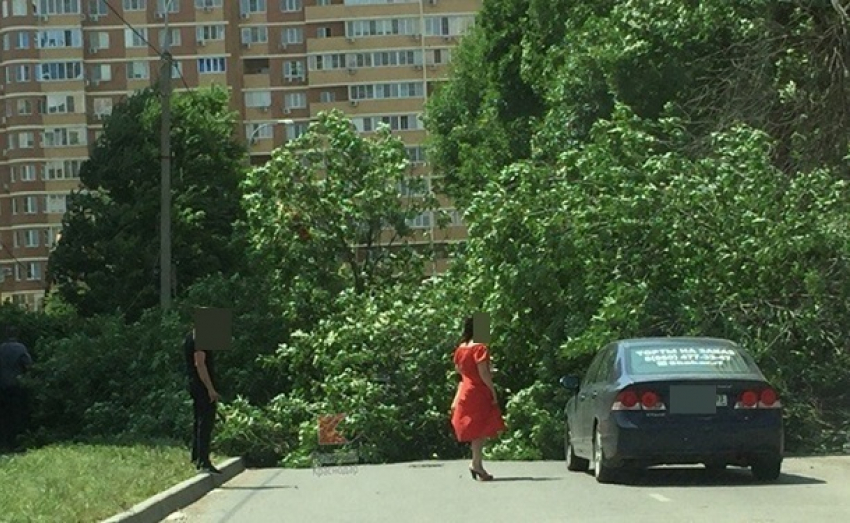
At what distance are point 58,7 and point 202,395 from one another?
107429 millimetres

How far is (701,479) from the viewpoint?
1759cm

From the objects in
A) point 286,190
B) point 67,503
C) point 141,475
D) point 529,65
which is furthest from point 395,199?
point 67,503

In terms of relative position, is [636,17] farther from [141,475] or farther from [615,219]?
[141,475]

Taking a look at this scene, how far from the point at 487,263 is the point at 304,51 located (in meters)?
99.1

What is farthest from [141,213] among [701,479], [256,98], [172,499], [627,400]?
[256,98]

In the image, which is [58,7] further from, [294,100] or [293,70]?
[294,100]

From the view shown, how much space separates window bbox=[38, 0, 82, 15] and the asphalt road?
105 metres

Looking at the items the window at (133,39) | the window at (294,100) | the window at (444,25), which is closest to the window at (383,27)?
the window at (444,25)

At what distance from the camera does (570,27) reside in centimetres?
3997

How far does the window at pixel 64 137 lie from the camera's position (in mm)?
121125

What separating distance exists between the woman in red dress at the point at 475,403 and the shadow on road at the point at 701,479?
5.40 feet

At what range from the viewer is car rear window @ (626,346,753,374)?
16.9 m

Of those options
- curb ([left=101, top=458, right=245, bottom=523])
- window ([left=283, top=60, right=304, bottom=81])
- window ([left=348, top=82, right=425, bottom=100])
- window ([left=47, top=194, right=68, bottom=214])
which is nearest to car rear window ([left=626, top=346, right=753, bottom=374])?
curb ([left=101, top=458, right=245, bottom=523])

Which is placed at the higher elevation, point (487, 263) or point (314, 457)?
point (487, 263)
